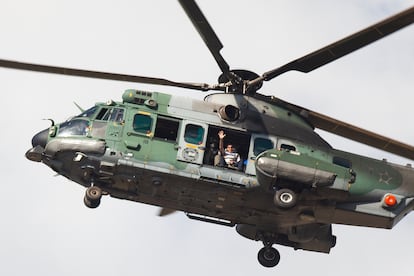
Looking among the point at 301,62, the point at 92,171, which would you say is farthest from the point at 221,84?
the point at 92,171

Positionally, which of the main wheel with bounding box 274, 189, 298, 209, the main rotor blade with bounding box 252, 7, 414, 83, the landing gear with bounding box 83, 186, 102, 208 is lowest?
the landing gear with bounding box 83, 186, 102, 208

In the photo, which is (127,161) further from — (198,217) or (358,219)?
(358,219)

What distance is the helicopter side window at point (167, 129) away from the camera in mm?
26359

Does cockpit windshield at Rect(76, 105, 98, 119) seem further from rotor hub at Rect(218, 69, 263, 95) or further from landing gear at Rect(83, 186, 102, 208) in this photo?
rotor hub at Rect(218, 69, 263, 95)

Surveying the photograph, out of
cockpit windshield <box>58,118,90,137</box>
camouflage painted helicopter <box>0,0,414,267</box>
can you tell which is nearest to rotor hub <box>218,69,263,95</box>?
camouflage painted helicopter <box>0,0,414,267</box>

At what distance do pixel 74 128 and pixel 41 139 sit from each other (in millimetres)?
908

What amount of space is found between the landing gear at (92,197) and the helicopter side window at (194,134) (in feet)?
8.34

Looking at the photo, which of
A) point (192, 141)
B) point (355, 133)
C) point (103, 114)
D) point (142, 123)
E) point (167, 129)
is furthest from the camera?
point (355, 133)

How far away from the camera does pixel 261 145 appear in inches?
1041

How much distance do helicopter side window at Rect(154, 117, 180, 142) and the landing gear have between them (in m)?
2.06

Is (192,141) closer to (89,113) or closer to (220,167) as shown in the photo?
(220,167)

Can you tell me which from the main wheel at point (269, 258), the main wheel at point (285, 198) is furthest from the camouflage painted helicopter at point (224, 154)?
the main wheel at point (269, 258)

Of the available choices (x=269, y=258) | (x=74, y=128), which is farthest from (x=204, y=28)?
(x=269, y=258)

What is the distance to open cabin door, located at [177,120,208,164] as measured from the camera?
25.9m
